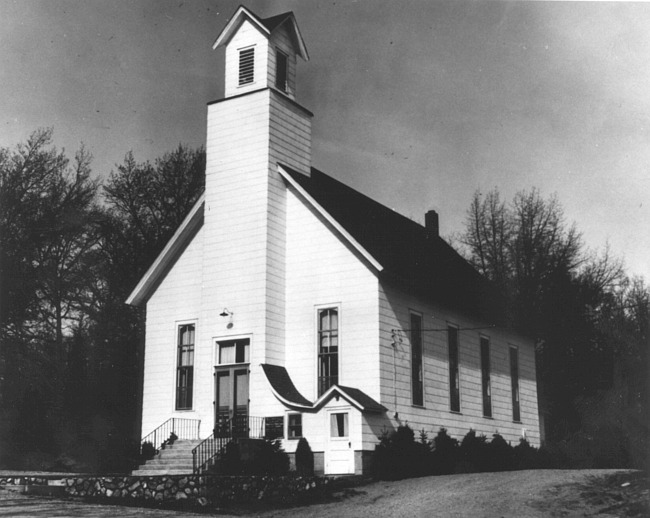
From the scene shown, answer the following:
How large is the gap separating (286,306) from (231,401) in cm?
336

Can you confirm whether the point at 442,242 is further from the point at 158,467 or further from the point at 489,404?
the point at 158,467

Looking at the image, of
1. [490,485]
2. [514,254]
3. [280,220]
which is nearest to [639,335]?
[490,485]

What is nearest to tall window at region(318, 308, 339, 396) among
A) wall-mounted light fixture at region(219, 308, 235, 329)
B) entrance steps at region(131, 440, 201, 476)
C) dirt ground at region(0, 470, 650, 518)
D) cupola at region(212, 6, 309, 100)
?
wall-mounted light fixture at region(219, 308, 235, 329)

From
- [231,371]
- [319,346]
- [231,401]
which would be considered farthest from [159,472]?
[319,346]

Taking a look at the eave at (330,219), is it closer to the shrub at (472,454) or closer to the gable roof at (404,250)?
the gable roof at (404,250)

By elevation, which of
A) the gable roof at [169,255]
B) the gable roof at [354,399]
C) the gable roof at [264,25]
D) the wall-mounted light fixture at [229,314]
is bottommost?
the gable roof at [354,399]

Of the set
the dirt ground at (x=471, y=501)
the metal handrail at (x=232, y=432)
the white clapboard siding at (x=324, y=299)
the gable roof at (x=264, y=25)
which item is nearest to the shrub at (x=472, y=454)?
the white clapboard siding at (x=324, y=299)

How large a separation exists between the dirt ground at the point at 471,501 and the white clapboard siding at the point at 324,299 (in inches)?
194

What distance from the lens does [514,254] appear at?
→ 157 feet

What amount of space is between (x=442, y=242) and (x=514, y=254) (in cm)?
973

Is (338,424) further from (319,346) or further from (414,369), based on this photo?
(414,369)

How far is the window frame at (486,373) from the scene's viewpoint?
32.4 metres

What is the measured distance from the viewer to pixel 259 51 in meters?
29.2

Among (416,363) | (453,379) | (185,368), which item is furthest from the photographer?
(453,379)
